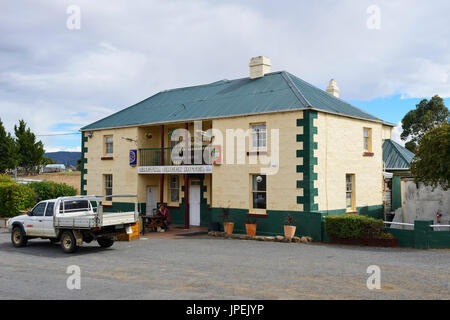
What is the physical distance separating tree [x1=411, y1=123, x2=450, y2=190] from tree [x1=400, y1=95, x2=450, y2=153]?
3095 centimetres

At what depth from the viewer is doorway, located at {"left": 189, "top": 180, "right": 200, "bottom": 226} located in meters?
22.2

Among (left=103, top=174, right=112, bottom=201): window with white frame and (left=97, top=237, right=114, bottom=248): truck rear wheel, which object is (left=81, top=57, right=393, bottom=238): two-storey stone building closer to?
(left=103, top=174, right=112, bottom=201): window with white frame

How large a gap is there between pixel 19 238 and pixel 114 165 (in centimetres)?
866

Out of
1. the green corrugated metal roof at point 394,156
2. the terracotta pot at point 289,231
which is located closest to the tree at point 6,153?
the green corrugated metal roof at point 394,156

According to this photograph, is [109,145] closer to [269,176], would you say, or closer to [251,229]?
[269,176]

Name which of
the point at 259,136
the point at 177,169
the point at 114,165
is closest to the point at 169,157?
the point at 177,169

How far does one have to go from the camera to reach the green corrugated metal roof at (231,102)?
61.0ft

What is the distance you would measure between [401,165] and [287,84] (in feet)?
36.6

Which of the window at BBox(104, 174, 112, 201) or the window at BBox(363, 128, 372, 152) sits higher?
the window at BBox(363, 128, 372, 152)

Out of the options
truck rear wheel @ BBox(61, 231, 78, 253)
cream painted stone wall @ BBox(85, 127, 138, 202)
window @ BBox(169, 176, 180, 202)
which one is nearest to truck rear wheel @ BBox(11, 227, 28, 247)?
truck rear wheel @ BBox(61, 231, 78, 253)

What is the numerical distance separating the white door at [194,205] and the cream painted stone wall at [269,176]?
8.92 ft

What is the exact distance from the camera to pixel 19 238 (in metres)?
15.6

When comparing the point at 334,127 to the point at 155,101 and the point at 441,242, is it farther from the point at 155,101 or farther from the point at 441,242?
the point at 155,101
